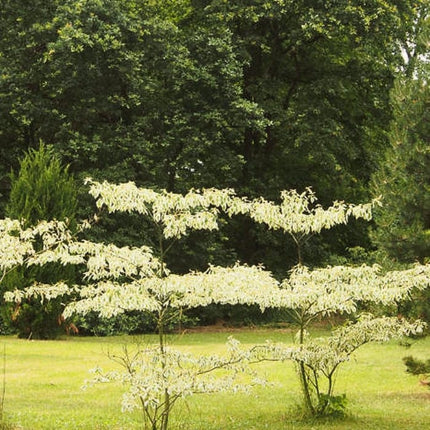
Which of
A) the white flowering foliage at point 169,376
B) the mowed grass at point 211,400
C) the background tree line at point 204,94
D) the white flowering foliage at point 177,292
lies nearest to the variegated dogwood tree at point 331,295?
the white flowering foliage at point 177,292

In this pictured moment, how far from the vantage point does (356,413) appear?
38.1 feet

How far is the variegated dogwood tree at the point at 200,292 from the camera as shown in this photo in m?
8.53

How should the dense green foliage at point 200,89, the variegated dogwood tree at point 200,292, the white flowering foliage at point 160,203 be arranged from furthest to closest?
the dense green foliage at point 200,89 < the white flowering foliage at point 160,203 < the variegated dogwood tree at point 200,292

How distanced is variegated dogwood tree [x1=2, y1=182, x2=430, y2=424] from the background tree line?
13.2m

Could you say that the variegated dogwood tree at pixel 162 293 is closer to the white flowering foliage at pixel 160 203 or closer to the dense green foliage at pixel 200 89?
the white flowering foliage at pixel 160 203

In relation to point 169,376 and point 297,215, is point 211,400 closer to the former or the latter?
point 297,215

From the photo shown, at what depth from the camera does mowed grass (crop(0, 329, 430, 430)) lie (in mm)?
10555

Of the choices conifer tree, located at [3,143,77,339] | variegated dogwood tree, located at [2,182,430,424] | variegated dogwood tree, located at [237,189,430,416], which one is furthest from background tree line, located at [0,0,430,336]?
variegated dogwood tree, located at [2,182,430,424]

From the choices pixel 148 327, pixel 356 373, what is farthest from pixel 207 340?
pixel 356 373

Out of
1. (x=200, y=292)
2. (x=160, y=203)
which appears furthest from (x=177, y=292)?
(x=160, y=203)

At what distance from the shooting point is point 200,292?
900 centimetres

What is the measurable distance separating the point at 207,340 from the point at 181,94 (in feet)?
28.0

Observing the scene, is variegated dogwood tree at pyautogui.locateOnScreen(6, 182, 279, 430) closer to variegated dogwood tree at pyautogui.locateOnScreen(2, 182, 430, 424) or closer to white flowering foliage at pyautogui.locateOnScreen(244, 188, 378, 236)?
variegated dogwood tree at pyautogui.locateOnScreen(2, 182, 430, 424)

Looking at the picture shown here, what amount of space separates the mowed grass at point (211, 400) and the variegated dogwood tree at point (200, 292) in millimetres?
593
